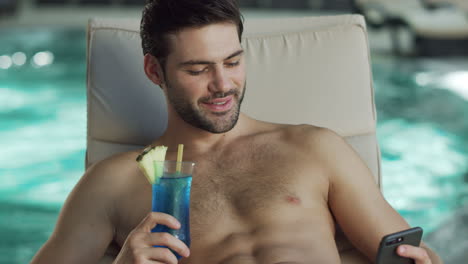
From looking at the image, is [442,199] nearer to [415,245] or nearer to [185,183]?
[415,245]

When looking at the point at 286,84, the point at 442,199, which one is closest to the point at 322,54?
the point at 286,84

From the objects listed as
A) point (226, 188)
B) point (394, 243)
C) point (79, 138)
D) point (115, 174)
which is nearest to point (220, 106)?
point (226, 188)

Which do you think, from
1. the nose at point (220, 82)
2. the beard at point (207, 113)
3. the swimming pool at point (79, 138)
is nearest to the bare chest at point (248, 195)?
the beard at point (207, 113)

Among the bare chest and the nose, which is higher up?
the nose

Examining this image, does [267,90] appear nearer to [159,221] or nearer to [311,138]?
[311,138]

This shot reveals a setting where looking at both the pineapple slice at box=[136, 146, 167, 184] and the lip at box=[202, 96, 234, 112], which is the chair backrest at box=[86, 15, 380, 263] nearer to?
the lip at box=[202, 96, 234, 112]

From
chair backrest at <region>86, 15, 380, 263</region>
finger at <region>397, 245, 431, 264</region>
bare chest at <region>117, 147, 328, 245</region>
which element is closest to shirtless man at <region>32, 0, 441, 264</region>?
bare chest at <region>117, 147, 328, 245</region>

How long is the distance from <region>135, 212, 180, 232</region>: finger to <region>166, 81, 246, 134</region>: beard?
0.46 m

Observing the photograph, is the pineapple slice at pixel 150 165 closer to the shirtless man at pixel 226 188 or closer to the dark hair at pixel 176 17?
the shirtless man at pixel 226 188

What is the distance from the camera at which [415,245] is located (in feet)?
4.66

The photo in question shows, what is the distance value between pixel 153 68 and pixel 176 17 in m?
0.20

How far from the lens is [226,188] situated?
1.72 m

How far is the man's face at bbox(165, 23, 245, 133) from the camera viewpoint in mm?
1661

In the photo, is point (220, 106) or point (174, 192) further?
point (220, 106)
